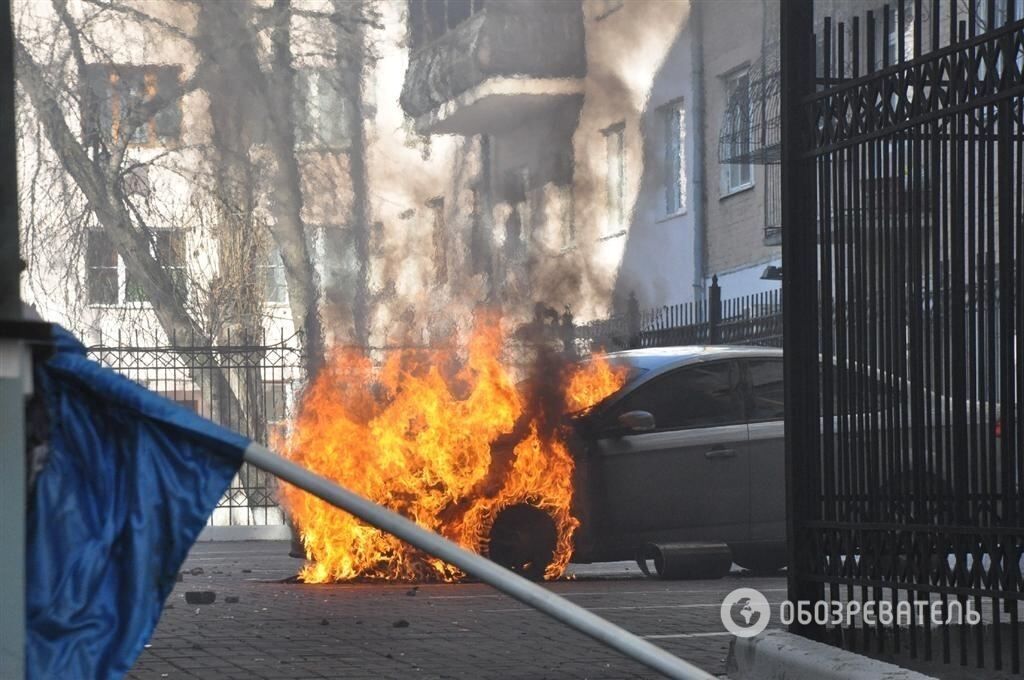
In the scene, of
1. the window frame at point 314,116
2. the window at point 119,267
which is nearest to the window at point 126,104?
the window at point 119,267

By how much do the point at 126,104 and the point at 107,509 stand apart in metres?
21.0

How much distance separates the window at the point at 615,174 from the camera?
21438 millimetres

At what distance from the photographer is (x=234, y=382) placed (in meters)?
21.7

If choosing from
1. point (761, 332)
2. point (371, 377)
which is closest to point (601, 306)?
point (761, 332)

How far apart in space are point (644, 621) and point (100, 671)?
6.31 metres

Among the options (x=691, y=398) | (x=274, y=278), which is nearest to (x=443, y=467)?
(x=691, y=398)

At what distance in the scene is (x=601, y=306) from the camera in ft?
60.8

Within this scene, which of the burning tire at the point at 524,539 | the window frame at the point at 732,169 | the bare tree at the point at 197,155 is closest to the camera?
the burning tire at the point at 524,539

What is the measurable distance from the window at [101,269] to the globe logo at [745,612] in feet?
51.0

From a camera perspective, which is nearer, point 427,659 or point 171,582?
point 171,582

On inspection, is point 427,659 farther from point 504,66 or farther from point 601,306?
point 504,66

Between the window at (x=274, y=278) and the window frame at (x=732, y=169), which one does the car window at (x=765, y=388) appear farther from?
the window at (x=274, y=278)

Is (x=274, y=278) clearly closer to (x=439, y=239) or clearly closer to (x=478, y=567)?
(x=439, y=239)

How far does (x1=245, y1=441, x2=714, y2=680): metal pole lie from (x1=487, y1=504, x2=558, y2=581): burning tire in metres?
8.78
